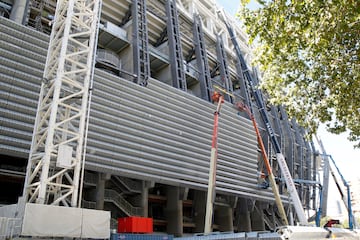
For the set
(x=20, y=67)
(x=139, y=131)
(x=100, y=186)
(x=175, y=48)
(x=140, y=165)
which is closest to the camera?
(x=20, y=67)

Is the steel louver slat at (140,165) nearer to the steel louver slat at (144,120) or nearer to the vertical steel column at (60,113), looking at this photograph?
the steel louver slat at (144,120)

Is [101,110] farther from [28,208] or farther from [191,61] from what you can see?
[191,61]

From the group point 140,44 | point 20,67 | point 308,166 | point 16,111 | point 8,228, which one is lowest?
point 8,228

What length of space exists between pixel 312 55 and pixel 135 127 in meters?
23.4

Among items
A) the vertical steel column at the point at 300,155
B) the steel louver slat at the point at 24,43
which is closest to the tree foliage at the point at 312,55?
the steel louver slat at the point at 24,43

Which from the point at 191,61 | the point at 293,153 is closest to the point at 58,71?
the point at 191,61

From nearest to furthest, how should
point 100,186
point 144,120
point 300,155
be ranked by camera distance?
1. point 100,186
2. point 144,120
3. point 300,155

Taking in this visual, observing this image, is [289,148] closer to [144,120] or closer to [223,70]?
[223,70]

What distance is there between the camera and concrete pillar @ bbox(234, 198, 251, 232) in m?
54.6

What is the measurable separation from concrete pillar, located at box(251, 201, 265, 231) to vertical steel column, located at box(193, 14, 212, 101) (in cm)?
2219

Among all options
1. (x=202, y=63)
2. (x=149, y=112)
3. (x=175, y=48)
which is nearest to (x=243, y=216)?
(x=202, y=63)

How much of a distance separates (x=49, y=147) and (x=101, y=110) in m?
14.6

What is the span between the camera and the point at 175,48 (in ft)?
168

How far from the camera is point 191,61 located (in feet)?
208
